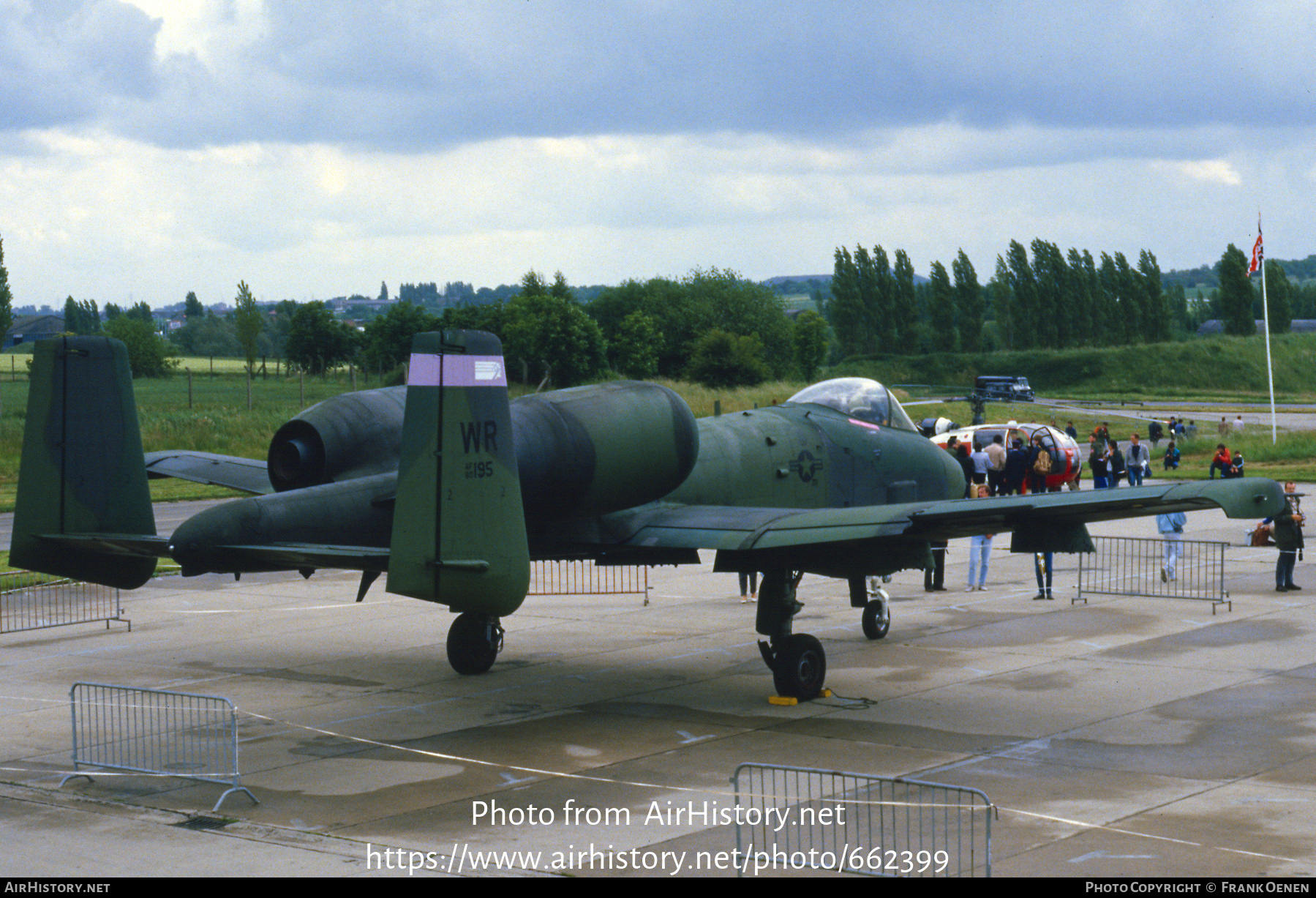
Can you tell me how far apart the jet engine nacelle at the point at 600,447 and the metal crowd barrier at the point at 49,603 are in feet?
31.9

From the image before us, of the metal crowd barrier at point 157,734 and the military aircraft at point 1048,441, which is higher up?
the military aircraft at point 1048,441

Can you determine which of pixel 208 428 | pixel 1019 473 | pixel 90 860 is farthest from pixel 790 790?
pixel 208 428

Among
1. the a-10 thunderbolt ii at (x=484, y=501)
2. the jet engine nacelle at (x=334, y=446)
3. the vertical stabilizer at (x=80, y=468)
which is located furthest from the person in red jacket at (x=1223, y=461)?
the vertical stabilizer at (x=80, y=468)

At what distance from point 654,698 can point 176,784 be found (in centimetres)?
540

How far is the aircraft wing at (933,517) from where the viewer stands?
1168cm

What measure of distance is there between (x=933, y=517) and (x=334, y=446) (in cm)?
610

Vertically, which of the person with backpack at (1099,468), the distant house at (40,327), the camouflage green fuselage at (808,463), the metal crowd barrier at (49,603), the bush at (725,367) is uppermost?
the distant house at (40,327)

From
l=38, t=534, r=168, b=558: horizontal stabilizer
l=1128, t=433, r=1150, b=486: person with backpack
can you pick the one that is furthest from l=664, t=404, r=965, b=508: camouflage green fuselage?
l=1128, t=433, r=1150, b=486: person with backpack

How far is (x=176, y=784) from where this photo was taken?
1153cm

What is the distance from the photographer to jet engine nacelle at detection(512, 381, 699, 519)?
43.5ft

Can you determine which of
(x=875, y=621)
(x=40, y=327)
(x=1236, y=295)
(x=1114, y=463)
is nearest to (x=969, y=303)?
(x=1236, y=295)

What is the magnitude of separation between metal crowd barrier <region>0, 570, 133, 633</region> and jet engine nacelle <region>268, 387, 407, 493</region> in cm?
806

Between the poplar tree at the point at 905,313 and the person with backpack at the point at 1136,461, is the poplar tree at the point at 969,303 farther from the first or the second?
the person with backpack at the point at 1136,461
